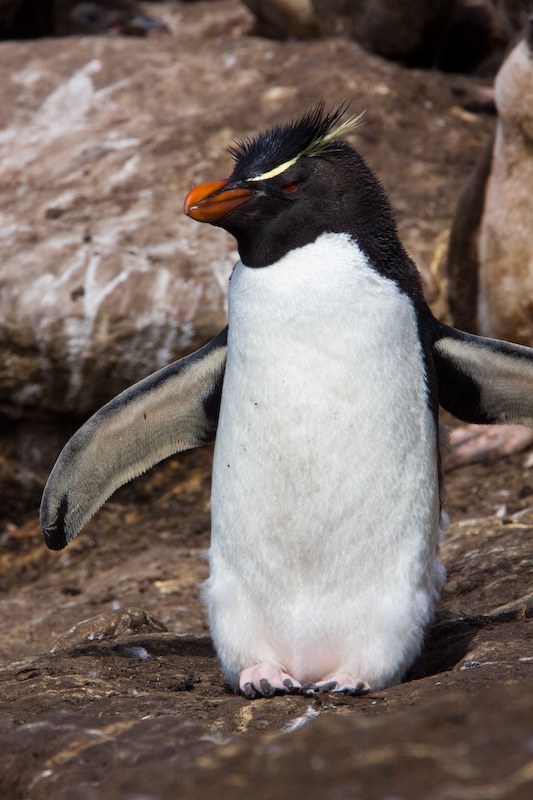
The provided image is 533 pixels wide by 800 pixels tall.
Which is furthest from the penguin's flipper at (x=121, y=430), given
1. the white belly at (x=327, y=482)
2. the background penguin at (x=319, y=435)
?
the white belly at (x=327, y=482)

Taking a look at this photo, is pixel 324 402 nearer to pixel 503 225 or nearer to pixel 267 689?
pixel 267 689

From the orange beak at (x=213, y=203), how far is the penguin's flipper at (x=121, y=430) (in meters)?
0.51

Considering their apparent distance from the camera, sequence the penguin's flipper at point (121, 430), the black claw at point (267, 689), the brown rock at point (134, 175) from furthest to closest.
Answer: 1. the brown rock at point (134, 175)
2. the penguin's flipper at point (121, 430)
3. the black claw at point (267, 689)

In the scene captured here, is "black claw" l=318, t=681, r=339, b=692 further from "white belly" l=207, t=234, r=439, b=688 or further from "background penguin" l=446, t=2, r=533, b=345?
"background penguin" l=446, t=2, r=533, b=345

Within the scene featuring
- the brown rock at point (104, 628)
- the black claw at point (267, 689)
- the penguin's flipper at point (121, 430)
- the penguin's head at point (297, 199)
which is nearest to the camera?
the black claw at point (267, 689)

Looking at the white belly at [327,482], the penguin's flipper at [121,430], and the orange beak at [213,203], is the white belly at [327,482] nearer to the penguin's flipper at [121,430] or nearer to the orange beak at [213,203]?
the orange beak at [213,203]

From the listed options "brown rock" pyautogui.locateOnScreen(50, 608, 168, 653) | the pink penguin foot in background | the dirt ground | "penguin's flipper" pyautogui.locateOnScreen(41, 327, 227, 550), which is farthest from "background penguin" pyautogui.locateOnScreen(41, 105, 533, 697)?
the pink penguin foot in background

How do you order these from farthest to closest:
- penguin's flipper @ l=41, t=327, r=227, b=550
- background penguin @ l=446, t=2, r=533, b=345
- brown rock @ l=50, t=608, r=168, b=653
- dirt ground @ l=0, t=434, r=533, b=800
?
background penguin @ l=446, t=2, r=533, b=345 < brown rock @ l=50, t=608, r=168, b=653 < penguin's flipper @ l=41, t=327, r=227, b=550 < dirt ground @ l=0, t=434, r=533, b=800

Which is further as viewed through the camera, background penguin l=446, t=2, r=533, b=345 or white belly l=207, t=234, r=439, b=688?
background penguin l=446, t=2, r=533, b=345

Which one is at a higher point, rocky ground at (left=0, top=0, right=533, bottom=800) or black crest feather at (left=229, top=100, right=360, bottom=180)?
black crest feather at (left=229, top=100, right=360, bottom=180)

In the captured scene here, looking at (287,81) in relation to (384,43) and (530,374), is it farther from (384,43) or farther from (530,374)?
(530,374)

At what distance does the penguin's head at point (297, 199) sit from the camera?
2416 mm

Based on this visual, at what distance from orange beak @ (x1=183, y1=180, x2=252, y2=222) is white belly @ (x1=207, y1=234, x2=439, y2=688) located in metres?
0.20

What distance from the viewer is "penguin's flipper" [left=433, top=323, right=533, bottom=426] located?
2740 millimetres
